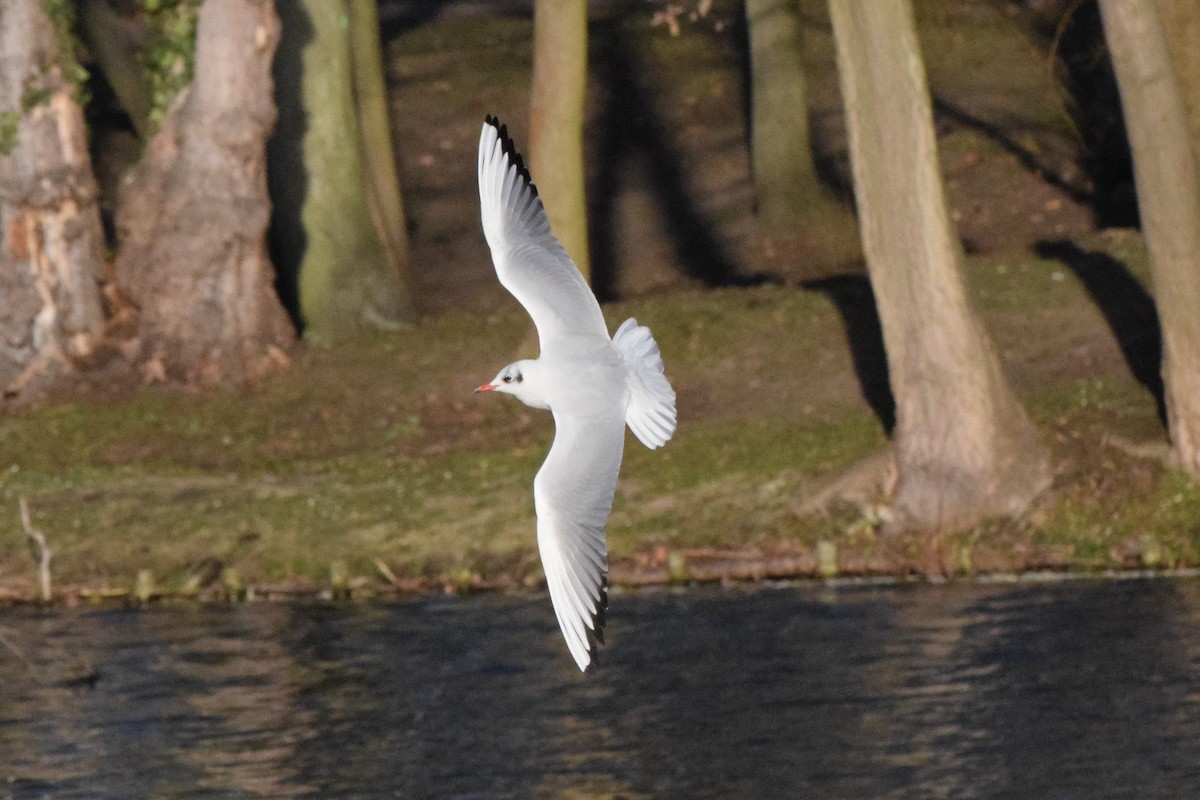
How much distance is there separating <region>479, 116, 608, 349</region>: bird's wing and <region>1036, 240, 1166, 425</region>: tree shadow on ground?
6.79 m

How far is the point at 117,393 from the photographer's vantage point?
1911cm

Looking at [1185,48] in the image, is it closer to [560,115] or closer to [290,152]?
[560,115]

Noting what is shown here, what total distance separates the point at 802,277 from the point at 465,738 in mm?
11703

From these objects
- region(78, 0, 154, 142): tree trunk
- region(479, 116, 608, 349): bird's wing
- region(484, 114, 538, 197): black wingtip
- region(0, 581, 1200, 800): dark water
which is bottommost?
region(0, 581, 1200, 800): dark water

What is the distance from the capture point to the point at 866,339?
18328 millimetres

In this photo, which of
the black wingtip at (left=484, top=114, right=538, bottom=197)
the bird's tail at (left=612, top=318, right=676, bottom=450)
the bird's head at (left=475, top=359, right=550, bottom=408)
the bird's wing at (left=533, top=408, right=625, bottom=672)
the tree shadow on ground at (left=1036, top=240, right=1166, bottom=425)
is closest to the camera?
the bird's wing at (left=533, top=408, right=625, bottom=672)

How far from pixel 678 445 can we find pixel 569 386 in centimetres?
727

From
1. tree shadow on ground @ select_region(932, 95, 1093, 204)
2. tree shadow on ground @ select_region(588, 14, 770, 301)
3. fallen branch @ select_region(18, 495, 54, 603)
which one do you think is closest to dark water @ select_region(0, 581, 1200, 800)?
fallen branch @ select_region(18, 495, 54, 603)

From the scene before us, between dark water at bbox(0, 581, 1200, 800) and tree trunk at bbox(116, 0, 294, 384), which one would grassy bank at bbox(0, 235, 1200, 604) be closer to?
tree trunk at bbox(116, 0, 294, 384)

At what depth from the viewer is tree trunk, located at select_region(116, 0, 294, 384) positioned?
18.8 metres

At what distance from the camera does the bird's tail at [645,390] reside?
982 centimetres

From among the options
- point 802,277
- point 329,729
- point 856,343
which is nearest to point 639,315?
point 856,343

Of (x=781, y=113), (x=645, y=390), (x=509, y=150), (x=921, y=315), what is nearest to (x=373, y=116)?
(x=781, y=113)

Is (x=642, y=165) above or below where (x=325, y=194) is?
above
